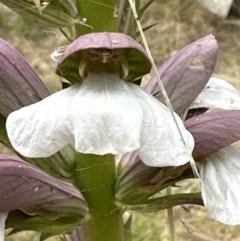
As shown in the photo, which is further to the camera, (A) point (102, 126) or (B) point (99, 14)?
(B) point (99, 14)

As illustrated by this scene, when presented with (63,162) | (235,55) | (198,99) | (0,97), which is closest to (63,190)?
(63,162)

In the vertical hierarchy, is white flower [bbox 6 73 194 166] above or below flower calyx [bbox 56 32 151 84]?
below

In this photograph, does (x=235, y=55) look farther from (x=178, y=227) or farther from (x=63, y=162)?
(x=63, y=162)

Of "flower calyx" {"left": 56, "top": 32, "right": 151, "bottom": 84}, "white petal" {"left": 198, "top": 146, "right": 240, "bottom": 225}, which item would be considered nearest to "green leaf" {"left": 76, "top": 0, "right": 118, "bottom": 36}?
"flower calyx" {"left": 56, "top": 32, "right": 151, "bottom": 84}

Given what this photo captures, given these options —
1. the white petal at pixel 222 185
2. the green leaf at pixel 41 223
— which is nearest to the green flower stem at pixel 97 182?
the green leaf at pixel 41 223

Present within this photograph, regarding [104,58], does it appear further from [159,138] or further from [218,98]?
[218,98]

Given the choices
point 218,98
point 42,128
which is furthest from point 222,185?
point 42,128

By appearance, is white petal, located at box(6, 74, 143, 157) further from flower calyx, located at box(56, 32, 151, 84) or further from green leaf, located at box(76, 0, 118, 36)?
green leaf, located at box(76, 0, 118, 36)
